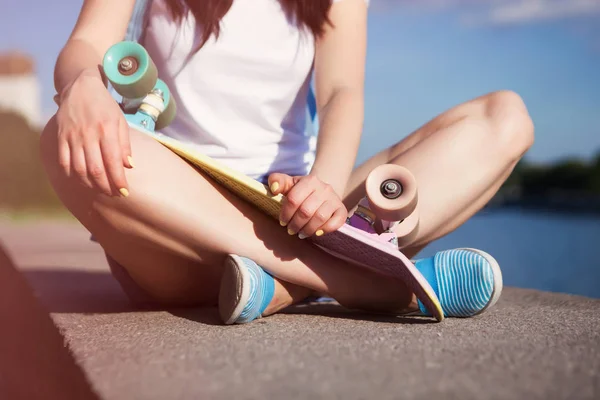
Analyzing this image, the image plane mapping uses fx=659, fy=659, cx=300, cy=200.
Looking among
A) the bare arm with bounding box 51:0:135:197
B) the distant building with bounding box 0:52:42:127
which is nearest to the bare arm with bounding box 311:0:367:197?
the bare arm with bounding box 51:0:135:197

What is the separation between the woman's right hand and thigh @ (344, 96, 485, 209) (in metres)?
0.42

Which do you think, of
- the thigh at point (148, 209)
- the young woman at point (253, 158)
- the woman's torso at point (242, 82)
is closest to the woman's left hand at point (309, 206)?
the young woman at point (253, 158)

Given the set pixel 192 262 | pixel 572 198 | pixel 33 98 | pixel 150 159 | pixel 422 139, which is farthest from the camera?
pixel 572 198

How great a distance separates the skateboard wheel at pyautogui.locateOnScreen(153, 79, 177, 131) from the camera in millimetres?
988

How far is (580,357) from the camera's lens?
0.64m

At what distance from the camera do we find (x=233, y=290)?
819 mm

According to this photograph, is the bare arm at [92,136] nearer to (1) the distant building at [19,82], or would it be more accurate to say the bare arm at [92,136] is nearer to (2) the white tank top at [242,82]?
(2) the white tank top at [242,82]

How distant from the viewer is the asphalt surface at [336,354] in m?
A: 0.54

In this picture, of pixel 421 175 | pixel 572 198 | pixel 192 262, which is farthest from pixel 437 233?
pixel 572 198

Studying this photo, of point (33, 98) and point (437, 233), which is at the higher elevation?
point (437, 233)

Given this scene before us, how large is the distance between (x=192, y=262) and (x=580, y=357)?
1.76 feet

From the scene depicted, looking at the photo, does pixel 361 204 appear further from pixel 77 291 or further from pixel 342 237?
pixel 77 291

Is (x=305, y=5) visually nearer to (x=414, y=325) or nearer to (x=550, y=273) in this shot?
(x=414, y=325)

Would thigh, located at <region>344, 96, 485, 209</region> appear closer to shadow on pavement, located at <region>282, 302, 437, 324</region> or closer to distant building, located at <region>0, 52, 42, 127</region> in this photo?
shadow on pavement, located at <region>282, 302, 437, 324</region>
